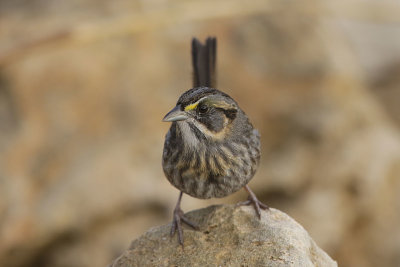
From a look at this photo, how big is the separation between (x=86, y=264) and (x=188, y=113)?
4400mm

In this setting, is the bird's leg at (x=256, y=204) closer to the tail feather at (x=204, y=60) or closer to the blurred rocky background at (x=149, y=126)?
the tail feather at (x=204, y=60)

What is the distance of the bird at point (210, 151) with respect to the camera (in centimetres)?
413

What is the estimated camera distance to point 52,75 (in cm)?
854

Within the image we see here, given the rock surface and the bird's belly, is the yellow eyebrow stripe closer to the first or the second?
the bird's belly

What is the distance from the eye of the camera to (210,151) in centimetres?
423

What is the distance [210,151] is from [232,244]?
0.61m

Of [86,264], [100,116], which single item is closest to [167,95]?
[100,116]

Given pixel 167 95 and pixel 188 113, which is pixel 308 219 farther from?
pixel 188 113

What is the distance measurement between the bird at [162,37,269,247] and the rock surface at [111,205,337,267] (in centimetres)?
8

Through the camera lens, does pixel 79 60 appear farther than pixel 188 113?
Yes

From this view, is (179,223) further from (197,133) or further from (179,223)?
(197,133)

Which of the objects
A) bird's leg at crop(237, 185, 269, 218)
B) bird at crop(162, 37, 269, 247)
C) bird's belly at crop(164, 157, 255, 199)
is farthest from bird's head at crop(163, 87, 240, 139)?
bird's leg at crop(237, 185, 269, 218)

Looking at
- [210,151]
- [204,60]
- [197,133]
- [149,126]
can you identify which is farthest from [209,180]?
[149,126]

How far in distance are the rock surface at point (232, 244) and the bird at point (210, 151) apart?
85mm
